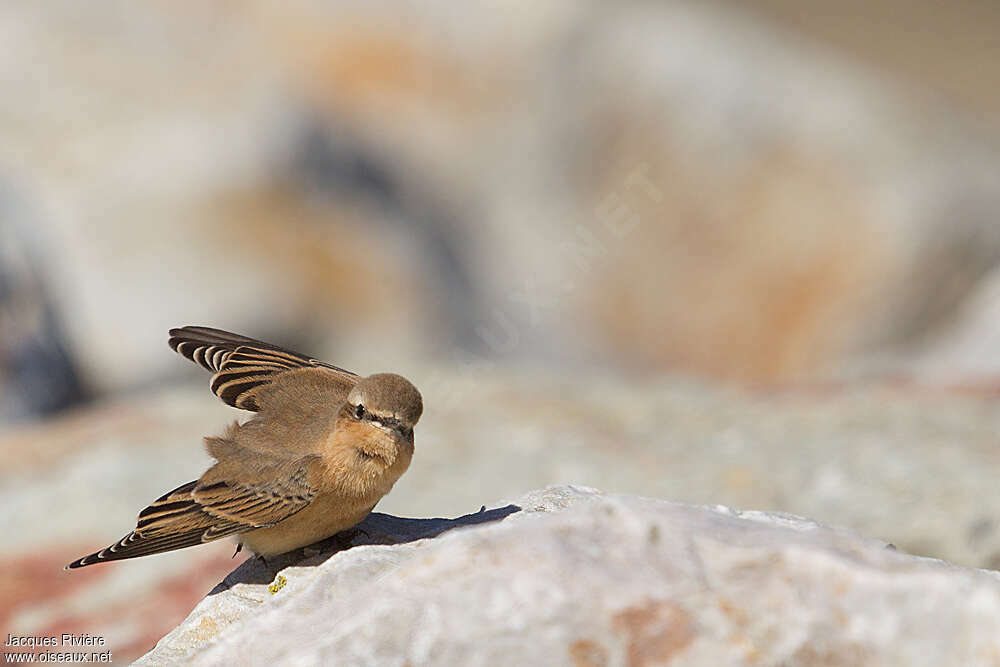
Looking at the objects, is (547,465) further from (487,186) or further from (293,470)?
(487,186)

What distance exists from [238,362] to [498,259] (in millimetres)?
8856

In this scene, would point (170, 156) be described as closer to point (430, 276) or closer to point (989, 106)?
point (430, 276)

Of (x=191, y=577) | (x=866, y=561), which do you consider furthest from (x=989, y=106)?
(x=866, y=561)

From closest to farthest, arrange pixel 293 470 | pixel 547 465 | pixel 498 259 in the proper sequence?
pixel 293 470 → pixel 547 465 → pixel 498 259

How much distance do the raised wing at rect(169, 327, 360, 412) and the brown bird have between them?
24 millimetres

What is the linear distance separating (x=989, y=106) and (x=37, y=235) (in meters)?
14.0

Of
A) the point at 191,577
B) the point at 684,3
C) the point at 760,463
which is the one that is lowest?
the point at 191,577

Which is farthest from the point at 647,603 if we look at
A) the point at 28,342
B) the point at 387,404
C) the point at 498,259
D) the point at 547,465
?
the point at 498,259

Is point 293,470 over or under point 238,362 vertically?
under

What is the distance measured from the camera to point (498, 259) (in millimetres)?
12812

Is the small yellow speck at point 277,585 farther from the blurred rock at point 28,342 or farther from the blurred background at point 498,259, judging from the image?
the blurred rock at point 28,342

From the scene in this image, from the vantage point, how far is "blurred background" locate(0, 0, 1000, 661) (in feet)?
21.9

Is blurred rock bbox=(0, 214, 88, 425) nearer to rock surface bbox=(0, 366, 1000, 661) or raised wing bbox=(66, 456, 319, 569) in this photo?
rock surface bbox=(0, 366, 1000, 661)

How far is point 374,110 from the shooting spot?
13750mm
